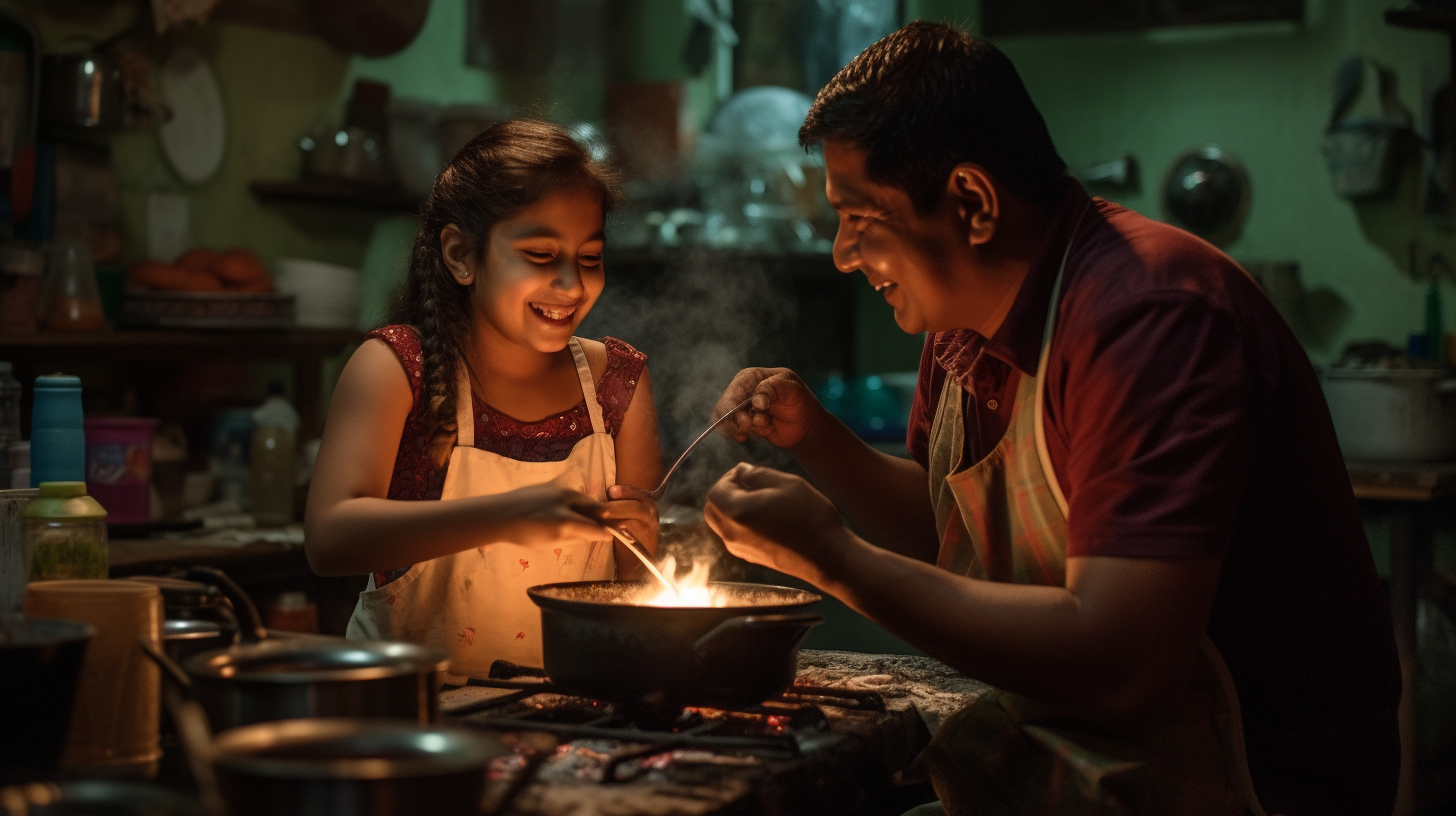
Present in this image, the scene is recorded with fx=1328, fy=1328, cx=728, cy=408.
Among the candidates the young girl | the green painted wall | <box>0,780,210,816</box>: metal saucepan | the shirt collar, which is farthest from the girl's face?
the green painted wall

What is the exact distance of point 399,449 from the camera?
7.70 ft

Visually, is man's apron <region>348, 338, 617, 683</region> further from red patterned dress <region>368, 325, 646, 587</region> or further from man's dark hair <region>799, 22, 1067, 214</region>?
man's dark hair <region>799, 22, 1067, 214</region>

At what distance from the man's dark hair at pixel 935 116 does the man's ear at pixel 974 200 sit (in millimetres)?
14

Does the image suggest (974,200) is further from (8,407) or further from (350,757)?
(8,407)

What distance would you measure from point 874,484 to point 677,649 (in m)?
0.82

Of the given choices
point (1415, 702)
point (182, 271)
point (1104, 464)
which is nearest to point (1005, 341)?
point (1104, 464)

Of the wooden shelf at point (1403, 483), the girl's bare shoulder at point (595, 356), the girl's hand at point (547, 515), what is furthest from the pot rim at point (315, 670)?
the wooden shelf at point (1403, 483)

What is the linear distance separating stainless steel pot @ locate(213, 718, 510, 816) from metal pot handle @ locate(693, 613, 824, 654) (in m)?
0.47

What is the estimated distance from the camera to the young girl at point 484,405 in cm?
223

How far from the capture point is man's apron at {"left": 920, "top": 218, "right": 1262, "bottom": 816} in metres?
1.63

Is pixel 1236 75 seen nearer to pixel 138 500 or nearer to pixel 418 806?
pixel 138 500

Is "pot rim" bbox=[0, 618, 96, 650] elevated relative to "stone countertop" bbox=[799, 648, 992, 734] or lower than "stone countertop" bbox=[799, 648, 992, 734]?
elevated

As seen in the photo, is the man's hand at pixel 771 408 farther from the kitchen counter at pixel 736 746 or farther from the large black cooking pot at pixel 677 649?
the large black cooking pot at pixel 677 649

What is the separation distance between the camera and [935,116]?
1791 millimetres
